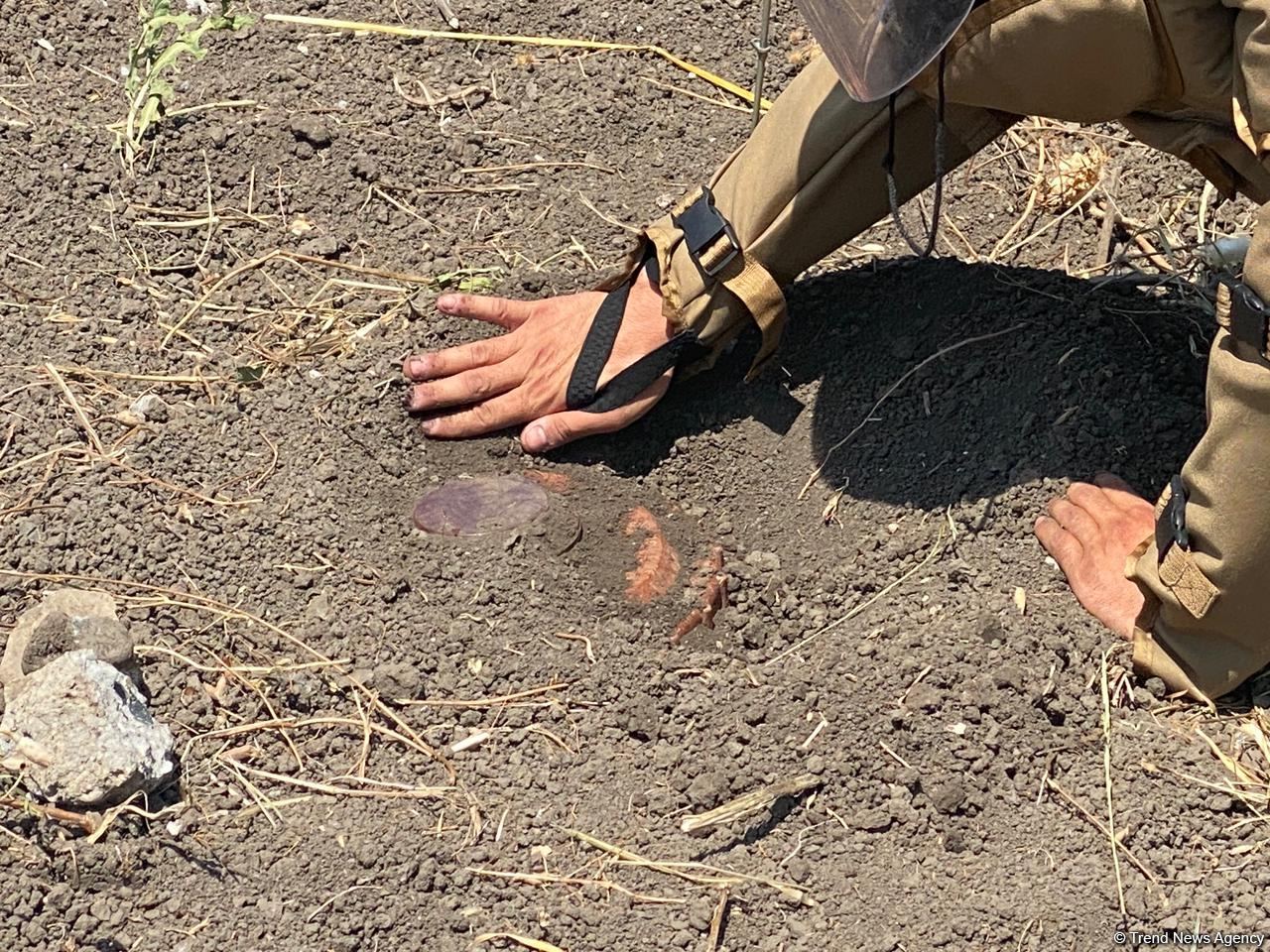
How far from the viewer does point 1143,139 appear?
2.25 metres

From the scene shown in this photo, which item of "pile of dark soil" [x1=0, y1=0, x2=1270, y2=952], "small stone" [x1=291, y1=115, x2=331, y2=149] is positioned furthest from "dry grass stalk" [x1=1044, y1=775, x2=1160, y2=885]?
"small stone" [x1=291, y1=115, x2=331, y2=149]

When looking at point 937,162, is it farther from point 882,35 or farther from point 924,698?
point 924,698

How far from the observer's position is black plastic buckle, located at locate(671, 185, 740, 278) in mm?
2498

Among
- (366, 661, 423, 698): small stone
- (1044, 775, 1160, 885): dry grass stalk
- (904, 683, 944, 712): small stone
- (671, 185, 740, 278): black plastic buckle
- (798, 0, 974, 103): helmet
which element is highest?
(798, 0, 974, 103): helmet

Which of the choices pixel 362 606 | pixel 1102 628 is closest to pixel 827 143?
pixel 1102 628

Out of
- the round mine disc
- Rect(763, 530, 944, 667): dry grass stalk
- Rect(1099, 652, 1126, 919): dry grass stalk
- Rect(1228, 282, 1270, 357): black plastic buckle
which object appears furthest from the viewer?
the round mine disc

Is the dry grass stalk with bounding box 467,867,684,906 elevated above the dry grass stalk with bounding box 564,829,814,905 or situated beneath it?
elevated above

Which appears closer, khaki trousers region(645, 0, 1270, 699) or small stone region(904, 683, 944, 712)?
khaki trousers region(645, 0, 1270, 699)

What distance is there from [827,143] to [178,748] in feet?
4.56

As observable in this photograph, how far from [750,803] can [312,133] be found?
1.74 m

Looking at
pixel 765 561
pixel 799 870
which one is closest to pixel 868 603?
pixel 765 561

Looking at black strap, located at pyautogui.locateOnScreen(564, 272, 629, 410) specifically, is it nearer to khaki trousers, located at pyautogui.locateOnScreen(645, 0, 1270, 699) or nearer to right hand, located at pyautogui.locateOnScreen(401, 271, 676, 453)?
right hand, located at pyautogui.locateOnScreen(401, 271, 676, 453)

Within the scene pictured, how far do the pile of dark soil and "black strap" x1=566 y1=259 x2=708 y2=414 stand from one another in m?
0.12

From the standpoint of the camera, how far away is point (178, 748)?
2.07 meters
